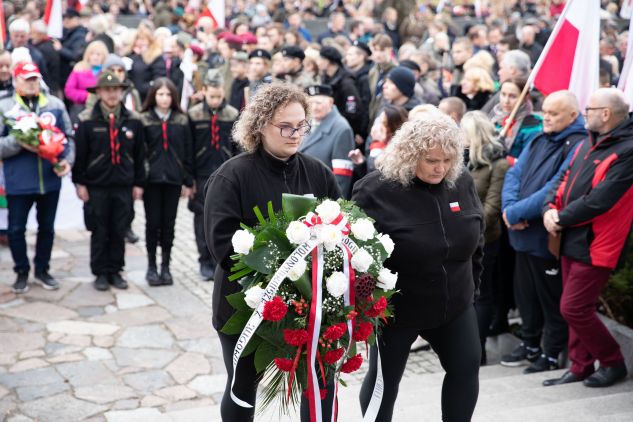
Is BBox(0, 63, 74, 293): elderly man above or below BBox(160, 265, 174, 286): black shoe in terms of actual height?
above

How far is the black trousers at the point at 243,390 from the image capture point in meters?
3.89

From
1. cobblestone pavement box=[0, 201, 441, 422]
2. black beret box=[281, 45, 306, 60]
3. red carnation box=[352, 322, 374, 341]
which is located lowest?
cobblestone pavement box=[0, 201, 441, 422]

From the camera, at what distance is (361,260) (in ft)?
11.6

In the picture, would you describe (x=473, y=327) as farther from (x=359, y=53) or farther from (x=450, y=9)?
(x=450, y=9)

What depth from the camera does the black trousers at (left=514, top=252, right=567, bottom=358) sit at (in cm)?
604

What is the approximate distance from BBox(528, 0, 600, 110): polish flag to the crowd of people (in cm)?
28

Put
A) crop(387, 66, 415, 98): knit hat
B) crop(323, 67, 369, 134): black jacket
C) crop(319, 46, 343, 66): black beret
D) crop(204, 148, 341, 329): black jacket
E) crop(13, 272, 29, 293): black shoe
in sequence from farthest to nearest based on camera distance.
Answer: crop(319, 46, 343, 66): black beret → crop(323, 67, 369, 134): black jacket → crop(387, 66, 415, 98): knit hat → crop(13, 272, 29, 293): black shoe → crop(204, 148, 341, 329): black jacket

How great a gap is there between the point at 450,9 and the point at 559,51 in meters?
21.6

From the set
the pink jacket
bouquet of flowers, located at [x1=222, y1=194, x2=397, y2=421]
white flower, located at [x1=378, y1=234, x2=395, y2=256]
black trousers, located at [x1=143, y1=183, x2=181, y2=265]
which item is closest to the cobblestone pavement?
black trousers, located at [x1=143, y1=183, x2=181, y2=265]

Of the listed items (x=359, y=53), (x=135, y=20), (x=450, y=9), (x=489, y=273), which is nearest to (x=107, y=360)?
(x=489, y=273)

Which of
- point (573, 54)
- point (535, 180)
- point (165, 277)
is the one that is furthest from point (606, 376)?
point (165, 277)

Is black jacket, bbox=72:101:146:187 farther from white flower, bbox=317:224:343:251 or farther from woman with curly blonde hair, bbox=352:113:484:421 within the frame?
white flower, bbox=317:224:343:251

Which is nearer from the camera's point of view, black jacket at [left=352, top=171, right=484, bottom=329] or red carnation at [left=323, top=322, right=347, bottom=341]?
red carnation at [left=323, top=322, right=347, bottom=341]

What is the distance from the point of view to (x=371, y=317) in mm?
Result: 3643
